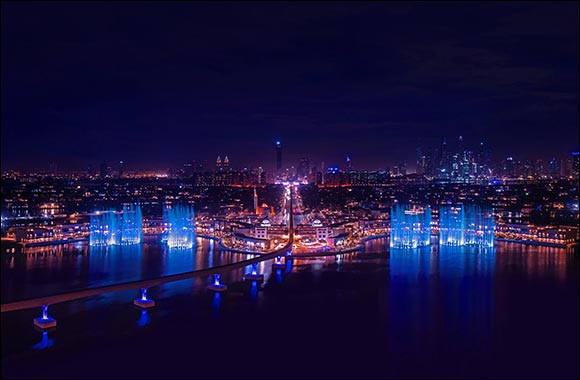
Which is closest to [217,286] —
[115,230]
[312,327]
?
[312,327]

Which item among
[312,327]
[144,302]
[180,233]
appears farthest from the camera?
[180,233]

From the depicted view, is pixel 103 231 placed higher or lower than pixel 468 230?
lower

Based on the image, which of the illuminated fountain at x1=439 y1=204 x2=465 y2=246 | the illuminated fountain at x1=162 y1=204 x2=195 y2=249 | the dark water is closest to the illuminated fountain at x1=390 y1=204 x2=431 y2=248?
the illuminated fountain at x1=439 y1=204 x2=465 y2=246

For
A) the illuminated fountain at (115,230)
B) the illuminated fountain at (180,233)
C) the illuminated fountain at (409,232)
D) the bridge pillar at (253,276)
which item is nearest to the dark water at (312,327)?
the bridge pillar at (253,276)

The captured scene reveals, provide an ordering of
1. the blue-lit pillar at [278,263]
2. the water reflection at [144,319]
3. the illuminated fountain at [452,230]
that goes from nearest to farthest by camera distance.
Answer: the water reflection at [144,319] → the blue-lit pillar at [278,263] → the illuminated fountain at [452,230]

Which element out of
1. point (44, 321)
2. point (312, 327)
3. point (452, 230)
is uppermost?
point (452, 230)

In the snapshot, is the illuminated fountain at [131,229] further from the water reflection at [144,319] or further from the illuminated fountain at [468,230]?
the illuminated fountain at [468,230]

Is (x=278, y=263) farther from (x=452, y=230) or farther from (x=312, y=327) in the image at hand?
(x=452, y=230)

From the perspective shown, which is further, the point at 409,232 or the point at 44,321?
the point at 409,232
